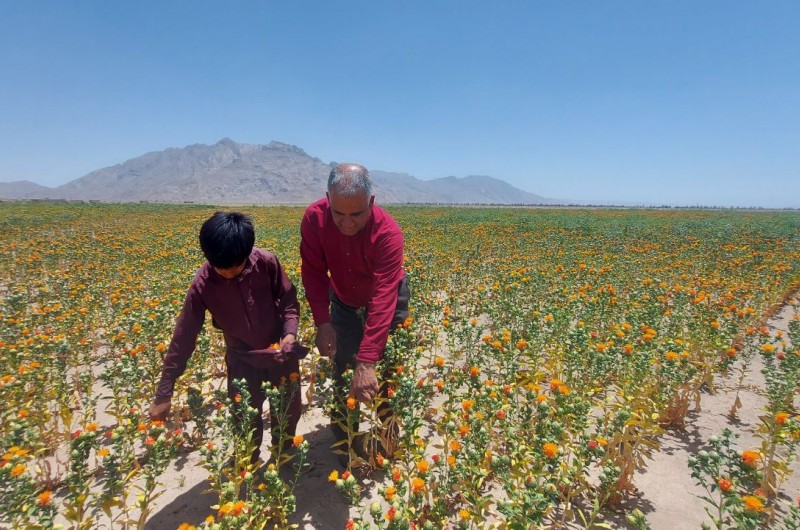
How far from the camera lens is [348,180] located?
2.13 m

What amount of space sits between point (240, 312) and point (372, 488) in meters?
1.65

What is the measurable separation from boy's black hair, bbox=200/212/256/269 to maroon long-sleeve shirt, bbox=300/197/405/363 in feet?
1.84

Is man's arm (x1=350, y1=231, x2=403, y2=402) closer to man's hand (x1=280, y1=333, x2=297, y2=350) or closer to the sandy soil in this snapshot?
man's hand (x1=280, y1=333, x2=297, y2=350)

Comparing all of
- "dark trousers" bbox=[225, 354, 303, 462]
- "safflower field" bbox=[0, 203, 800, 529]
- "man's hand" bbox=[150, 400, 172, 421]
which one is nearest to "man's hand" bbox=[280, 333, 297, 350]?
"dark trousers" bbox=[225, 354, 303, 462]

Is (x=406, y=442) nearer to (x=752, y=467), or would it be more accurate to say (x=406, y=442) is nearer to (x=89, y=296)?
(x=752, y=467)

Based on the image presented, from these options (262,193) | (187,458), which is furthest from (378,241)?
(262,193)

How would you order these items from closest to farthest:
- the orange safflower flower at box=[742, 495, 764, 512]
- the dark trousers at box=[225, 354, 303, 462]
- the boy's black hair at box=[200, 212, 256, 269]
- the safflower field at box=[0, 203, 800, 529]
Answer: the orange safflower flower at box=[742, 495, 764, 512]
the safflower field at box=[0, 203, 800, 529]
the boy's black hair at box=[200, 212, 256, 269]
the dark trousers at box=[225, 354, 303, 462]

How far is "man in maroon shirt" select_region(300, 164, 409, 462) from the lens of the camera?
2.21m

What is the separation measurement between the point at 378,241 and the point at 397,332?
0.71 m

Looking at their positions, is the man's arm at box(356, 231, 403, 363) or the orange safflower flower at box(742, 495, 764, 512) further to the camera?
the man's arm at box(356, 231, 403, 363)

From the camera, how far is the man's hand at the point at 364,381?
2213mm

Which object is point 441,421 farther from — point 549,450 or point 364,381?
point 549,450

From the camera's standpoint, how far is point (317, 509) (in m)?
2.60

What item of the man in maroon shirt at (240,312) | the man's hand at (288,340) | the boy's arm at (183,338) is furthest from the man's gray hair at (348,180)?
the boy's arm at (183,338)
